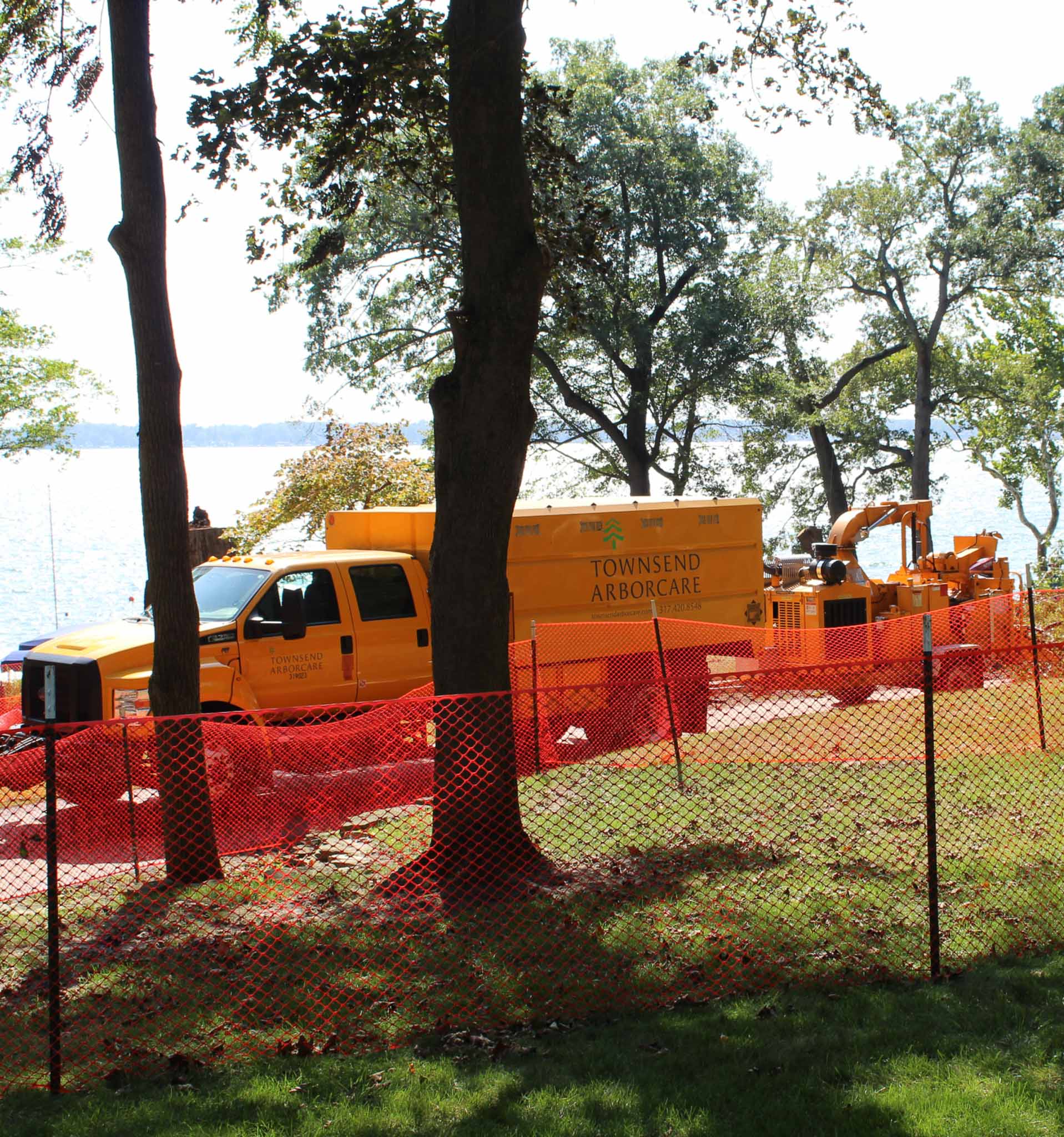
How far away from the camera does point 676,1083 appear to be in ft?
15.8

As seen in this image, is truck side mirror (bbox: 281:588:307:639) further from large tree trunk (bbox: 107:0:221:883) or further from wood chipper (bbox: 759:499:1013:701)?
wood chipper (bbox: 759:499:1013:701)

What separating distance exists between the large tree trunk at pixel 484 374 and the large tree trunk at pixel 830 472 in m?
31.0

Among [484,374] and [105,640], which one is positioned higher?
[484,374]

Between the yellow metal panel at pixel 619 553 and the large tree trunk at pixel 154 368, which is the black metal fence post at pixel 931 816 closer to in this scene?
the large tree trunk at pixel 154 368

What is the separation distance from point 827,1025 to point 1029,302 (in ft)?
108

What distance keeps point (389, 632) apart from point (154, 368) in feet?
16.2

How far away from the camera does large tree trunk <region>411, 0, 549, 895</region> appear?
7824mm

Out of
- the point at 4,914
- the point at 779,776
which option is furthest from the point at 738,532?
the point at 4,914

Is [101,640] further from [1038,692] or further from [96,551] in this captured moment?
[96,551]

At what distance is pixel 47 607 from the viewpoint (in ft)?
187

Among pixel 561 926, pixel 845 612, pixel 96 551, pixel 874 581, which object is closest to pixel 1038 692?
pixel 561 926

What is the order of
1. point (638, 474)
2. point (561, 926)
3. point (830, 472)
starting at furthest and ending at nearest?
point (830, 472)
point (638, 474)
point (561, 926)

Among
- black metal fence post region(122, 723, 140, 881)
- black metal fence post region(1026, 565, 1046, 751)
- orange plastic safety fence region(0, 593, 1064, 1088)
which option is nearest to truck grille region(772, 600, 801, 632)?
black metal fence post region(1026, 565, 1046, 751)

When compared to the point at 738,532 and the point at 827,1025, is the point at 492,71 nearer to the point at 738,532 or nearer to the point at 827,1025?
the point at 827,1025
